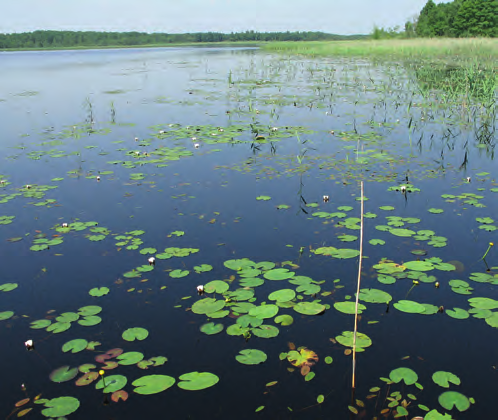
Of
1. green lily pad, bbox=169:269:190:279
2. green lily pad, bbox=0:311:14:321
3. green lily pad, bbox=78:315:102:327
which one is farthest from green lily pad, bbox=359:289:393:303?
green lily pad, bbox=0:311:14:321

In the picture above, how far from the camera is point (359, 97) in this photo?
12.7 meters

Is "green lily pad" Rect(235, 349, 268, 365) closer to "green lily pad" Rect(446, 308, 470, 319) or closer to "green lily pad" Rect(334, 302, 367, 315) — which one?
"green lily pad" Rect(334, 302, 367, 315)

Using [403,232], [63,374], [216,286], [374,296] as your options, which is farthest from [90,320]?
[403,232]

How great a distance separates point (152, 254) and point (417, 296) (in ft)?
7.41

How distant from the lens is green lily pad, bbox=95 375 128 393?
237 cm

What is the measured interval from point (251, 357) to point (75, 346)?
1121 millimetres

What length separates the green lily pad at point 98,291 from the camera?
10.8ft

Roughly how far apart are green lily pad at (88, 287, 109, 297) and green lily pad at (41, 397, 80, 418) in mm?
1044

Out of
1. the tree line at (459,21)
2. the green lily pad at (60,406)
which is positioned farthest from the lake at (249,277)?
Result: the tree line at (459,21)

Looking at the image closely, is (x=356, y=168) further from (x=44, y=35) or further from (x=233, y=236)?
→ (x=44, y=35)

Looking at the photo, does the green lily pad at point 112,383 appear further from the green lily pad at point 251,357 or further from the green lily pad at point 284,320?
the green lily pad at point 284,320

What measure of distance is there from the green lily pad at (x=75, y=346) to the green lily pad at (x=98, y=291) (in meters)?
0.55

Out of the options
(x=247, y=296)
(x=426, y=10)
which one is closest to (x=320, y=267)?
(x=247, y=296)

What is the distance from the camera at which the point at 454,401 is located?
225 cm
